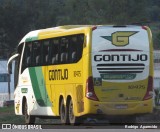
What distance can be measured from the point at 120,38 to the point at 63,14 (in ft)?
269

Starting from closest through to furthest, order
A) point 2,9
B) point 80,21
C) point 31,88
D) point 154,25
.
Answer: point 31,88
point 80,21
point 2,9
point 154,25

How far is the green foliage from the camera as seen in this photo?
8656 cm

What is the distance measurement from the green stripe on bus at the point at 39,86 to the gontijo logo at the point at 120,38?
4.43 m

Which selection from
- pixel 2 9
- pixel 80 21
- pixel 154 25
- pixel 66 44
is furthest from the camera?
pixel 154 25

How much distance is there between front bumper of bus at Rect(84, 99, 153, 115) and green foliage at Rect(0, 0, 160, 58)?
5911cm

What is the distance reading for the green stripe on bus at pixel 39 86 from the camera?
88.0ft

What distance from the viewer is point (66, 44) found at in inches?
975

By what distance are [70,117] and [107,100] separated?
1806 millimetres

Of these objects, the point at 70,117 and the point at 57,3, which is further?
the point at 57,3

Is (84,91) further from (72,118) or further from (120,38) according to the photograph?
(120,38)

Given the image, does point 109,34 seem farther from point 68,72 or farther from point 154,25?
point 154,25

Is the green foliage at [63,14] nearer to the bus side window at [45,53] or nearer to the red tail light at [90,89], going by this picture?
the bus side window at [45,53]

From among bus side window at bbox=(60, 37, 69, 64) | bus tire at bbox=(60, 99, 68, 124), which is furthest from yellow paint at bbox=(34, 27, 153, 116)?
bus tire at bbox=(60, 99, 68, 124)

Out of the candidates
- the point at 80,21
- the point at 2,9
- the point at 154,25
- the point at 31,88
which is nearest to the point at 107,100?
the point at 31,88
